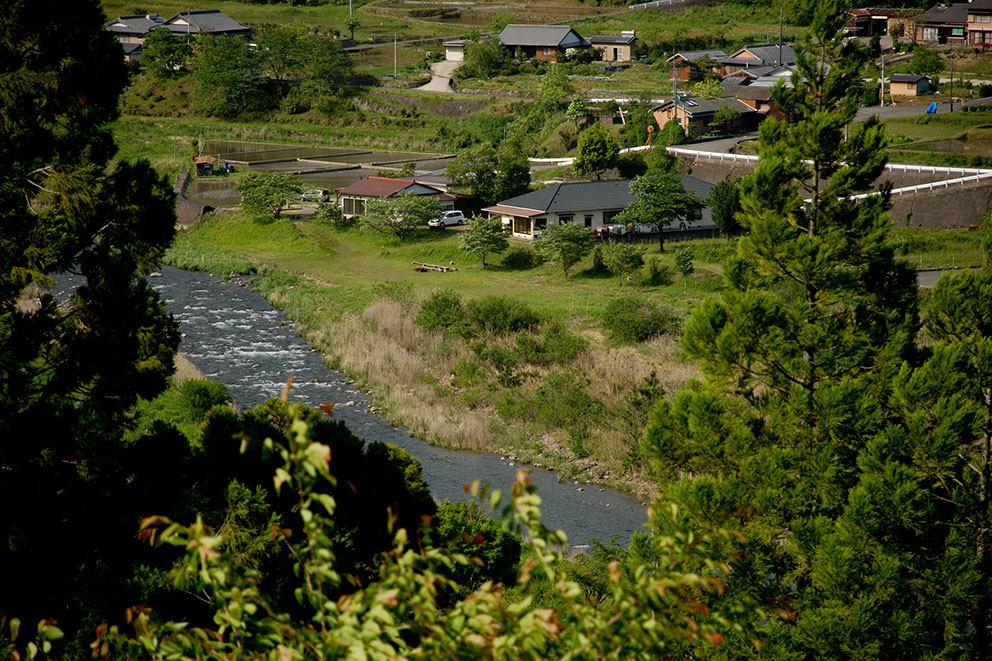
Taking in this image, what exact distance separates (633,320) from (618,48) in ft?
187

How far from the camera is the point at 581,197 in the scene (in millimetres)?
40719

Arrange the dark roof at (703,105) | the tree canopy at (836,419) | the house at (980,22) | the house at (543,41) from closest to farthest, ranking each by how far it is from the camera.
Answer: the tree canopy at (836,419) → the dark roof at (703,105) → the house at (980,22) → the house at (543,41)

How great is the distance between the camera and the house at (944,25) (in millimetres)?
70688

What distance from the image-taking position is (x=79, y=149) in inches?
429

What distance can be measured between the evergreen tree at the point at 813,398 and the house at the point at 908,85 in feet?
167

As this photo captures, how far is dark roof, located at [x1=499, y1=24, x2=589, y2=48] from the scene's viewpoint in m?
80.6

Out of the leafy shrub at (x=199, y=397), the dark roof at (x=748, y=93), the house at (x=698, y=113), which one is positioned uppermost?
the dark roof at (x=748, y=93)

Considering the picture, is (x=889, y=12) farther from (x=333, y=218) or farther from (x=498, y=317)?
(x=498, y=317)

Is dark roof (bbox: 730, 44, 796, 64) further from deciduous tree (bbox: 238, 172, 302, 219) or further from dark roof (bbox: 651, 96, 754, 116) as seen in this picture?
deciduous tree (bbox: 238, 172, 302, 219)

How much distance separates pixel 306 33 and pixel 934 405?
73822 mm

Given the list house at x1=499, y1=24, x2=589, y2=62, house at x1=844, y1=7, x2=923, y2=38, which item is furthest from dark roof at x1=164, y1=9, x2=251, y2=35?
house at x1=844, y1=7, x2=923, y2=38

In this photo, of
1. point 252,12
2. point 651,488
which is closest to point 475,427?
point 651,488

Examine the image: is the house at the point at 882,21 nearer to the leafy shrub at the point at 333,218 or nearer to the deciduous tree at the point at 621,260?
the leafy shrub at the point at 333,218

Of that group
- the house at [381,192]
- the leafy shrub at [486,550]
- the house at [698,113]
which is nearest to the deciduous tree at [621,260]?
the house at [381,192]
